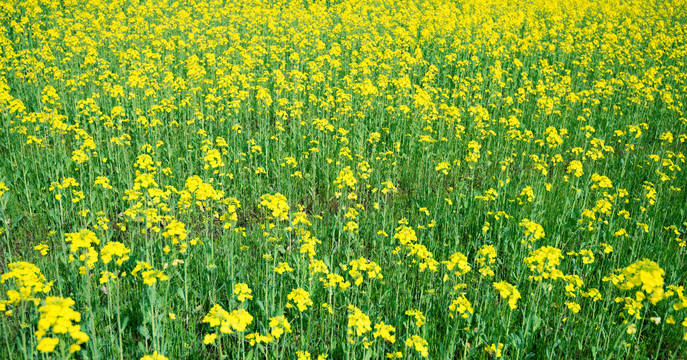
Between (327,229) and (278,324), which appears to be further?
(327,229)

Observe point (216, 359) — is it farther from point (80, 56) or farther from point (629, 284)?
point (80, 56)

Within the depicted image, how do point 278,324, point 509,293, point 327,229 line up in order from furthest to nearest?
point 327,229 → point 509,293 → point 278,324

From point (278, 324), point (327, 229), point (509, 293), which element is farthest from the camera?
point (327, 229)

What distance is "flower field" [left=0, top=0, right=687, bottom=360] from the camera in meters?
3.70

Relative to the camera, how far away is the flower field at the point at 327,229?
3.70m

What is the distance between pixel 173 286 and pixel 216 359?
3.05 ft

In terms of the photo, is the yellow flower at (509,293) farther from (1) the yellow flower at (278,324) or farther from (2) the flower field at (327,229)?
(1) the yellow flower at (278,324)

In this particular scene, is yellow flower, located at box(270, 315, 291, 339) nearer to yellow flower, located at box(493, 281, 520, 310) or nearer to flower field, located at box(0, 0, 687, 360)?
flower field, located at box(0, 0, 687, 360)

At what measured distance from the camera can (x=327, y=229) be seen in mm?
5508

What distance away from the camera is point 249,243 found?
5.26 metres

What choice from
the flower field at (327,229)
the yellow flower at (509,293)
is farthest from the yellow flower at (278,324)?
the yellow flower at (509,293)

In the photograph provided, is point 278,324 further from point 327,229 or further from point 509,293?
point 327,229

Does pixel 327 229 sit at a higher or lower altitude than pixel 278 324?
lower

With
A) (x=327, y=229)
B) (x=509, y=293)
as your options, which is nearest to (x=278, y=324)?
(x=509, y=293)
